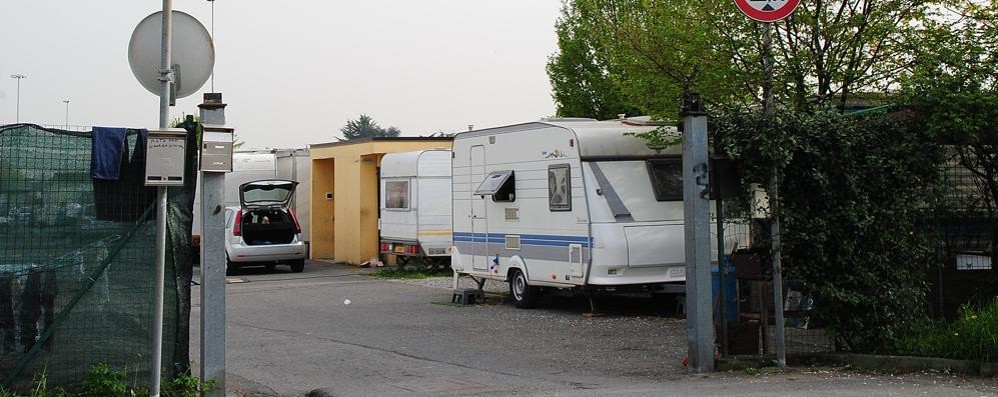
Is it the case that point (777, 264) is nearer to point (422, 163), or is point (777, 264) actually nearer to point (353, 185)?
point (422, 163)

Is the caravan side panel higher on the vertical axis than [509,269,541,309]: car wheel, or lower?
higher

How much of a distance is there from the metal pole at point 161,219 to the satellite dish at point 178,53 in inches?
1.9

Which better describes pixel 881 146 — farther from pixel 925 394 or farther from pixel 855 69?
pixel 925 394

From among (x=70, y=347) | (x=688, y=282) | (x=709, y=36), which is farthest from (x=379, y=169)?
(x=70, y=347)

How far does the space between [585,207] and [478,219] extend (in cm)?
331

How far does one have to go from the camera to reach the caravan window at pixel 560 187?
15.9m

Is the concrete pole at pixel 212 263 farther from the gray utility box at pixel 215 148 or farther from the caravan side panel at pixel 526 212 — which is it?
the caravan side panel at pixel 526 212

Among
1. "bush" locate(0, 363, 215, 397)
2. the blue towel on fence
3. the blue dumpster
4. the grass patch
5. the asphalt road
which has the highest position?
the blue towel on fence

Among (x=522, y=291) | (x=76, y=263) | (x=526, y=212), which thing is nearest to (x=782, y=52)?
(x=526, y=212)

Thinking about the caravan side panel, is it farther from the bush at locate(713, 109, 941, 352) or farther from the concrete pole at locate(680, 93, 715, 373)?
Answer: the bush at locate(713, 109, 941, 352)

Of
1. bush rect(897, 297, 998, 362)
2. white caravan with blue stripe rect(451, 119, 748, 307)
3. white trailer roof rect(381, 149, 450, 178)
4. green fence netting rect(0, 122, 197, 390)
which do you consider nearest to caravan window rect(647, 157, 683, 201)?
white caravan with blue stripe rect(451, 119, 748, 307)

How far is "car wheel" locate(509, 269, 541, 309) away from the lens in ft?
56.7

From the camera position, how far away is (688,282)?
10.7 metres

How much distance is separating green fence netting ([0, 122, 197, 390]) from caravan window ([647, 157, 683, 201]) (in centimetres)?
823
